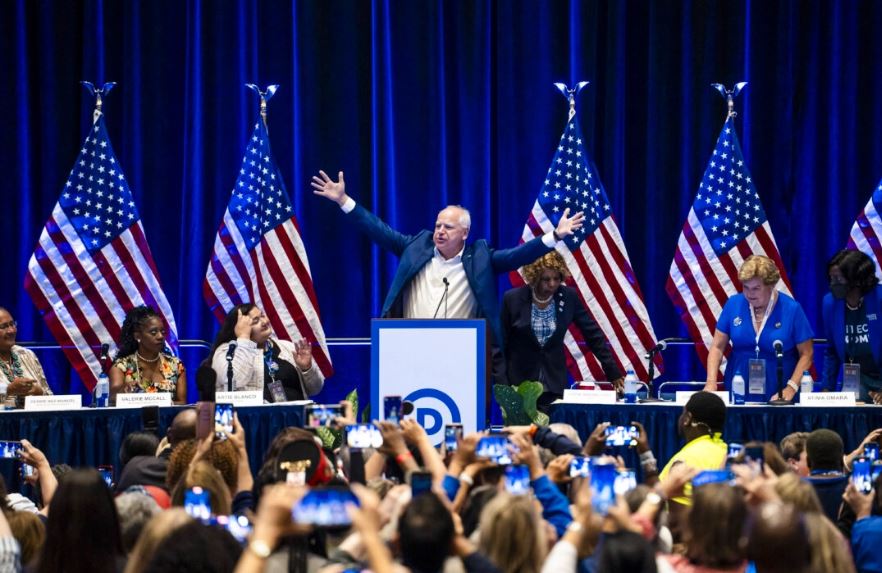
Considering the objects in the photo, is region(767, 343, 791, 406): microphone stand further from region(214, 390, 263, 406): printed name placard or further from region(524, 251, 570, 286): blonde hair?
region(214, 390, 263, 406): printed name placard

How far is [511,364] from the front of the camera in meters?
8.84

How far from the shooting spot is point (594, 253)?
10258 mm

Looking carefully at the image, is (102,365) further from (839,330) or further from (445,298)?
(839,330)

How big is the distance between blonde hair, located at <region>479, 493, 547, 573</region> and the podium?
3.57m

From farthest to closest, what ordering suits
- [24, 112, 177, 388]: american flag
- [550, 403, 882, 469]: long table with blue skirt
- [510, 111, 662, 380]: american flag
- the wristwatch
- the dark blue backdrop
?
the dark blue backdrop → [510, 111, 662, 380]: american flag → [24, 112, 177, 388]: american flag → [550, 403, 882, 469]: long table with blue skirt → the wristwatch

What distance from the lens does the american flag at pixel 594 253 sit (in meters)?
10.2

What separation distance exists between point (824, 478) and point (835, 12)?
6978mm

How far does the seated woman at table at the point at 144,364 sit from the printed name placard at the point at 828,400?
3824mm

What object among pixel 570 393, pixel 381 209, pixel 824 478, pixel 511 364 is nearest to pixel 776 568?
pixel 824 478

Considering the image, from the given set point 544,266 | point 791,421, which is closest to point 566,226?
point 544,266

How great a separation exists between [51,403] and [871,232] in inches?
234

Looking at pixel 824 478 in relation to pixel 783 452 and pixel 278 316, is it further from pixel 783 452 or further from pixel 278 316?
pixel 278 316

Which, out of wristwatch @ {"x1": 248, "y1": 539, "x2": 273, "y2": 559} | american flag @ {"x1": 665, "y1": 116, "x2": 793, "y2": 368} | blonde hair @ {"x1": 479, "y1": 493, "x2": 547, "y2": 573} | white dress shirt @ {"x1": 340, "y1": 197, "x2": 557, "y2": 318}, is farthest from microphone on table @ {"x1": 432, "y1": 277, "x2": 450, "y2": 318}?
wristwatch @ {"x1": 248, "y1": 539, "x2": 273, "y2": 559}

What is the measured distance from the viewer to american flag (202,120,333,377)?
32.9 ft
